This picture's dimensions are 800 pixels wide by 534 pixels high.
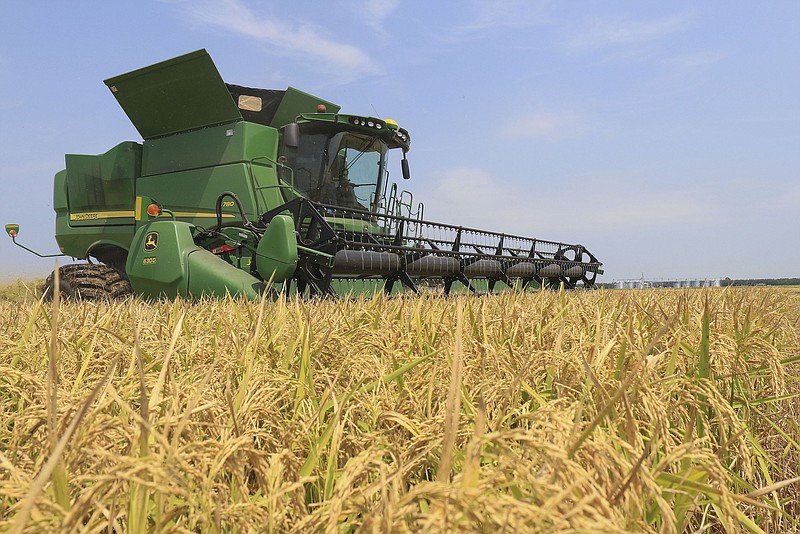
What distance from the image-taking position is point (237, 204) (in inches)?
234

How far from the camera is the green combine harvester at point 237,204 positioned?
18.2ft

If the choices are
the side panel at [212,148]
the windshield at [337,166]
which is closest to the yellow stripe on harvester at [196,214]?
the side panel at [212,148]

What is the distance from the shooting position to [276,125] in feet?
28.8

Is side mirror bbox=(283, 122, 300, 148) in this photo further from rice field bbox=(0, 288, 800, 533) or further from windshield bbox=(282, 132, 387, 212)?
rice field bbox=(0, 288, 800, 533)

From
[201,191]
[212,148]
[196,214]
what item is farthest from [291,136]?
[196,214]

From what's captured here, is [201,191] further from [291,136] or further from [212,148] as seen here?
[291,136]

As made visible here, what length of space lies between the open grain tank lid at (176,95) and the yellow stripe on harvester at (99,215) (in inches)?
56.3

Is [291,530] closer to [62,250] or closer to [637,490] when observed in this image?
[637,490]

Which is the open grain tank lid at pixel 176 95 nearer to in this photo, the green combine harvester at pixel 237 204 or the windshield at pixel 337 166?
the green combine harvester at pixel 237 204

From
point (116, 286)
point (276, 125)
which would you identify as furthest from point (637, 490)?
point (276, 125)

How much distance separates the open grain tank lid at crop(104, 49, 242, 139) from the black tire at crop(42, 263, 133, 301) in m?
2.24

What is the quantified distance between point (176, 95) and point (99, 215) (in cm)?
268

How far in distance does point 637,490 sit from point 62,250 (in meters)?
10.6

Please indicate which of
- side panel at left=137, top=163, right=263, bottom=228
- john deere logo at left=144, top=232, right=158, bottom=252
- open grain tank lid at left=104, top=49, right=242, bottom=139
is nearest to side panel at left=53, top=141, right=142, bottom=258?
side panel at left=137, top=163, right=263, bottom=228
